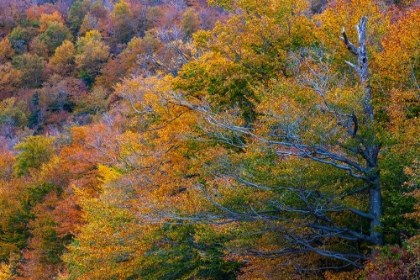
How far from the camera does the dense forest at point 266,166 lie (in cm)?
1100

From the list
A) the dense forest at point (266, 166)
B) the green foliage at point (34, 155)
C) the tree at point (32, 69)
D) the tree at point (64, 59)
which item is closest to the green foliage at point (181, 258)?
the dense forest at point (266, 166)

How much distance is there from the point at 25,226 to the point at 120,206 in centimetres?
1772

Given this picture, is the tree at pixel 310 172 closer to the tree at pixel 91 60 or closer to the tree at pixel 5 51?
the tree at pixel 91 60

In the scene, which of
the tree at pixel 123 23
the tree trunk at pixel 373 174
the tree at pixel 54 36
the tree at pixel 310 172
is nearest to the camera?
the tree at pixel 310 172

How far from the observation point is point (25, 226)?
104 ft

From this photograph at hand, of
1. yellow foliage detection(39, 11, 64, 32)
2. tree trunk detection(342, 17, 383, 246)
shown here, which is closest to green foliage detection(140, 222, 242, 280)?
tree trunk detection(342, 17, 383, 246)

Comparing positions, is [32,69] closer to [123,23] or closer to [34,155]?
[123,23]

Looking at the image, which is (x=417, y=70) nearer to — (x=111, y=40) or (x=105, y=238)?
(x=105, y=238)

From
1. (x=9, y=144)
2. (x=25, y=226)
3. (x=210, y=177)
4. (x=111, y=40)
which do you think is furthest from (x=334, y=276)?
(x=111, y=40)

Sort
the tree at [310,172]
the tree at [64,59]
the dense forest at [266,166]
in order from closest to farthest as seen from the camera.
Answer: the tree at [310,172] → the dense forest at [266,166] → the tree at [64,59]

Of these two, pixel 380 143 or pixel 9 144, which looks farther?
pixel 9 144

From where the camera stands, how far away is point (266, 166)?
1096 cm

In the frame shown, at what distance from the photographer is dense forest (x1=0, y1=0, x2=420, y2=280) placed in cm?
1100

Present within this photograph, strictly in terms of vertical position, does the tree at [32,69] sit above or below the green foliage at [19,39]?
below
